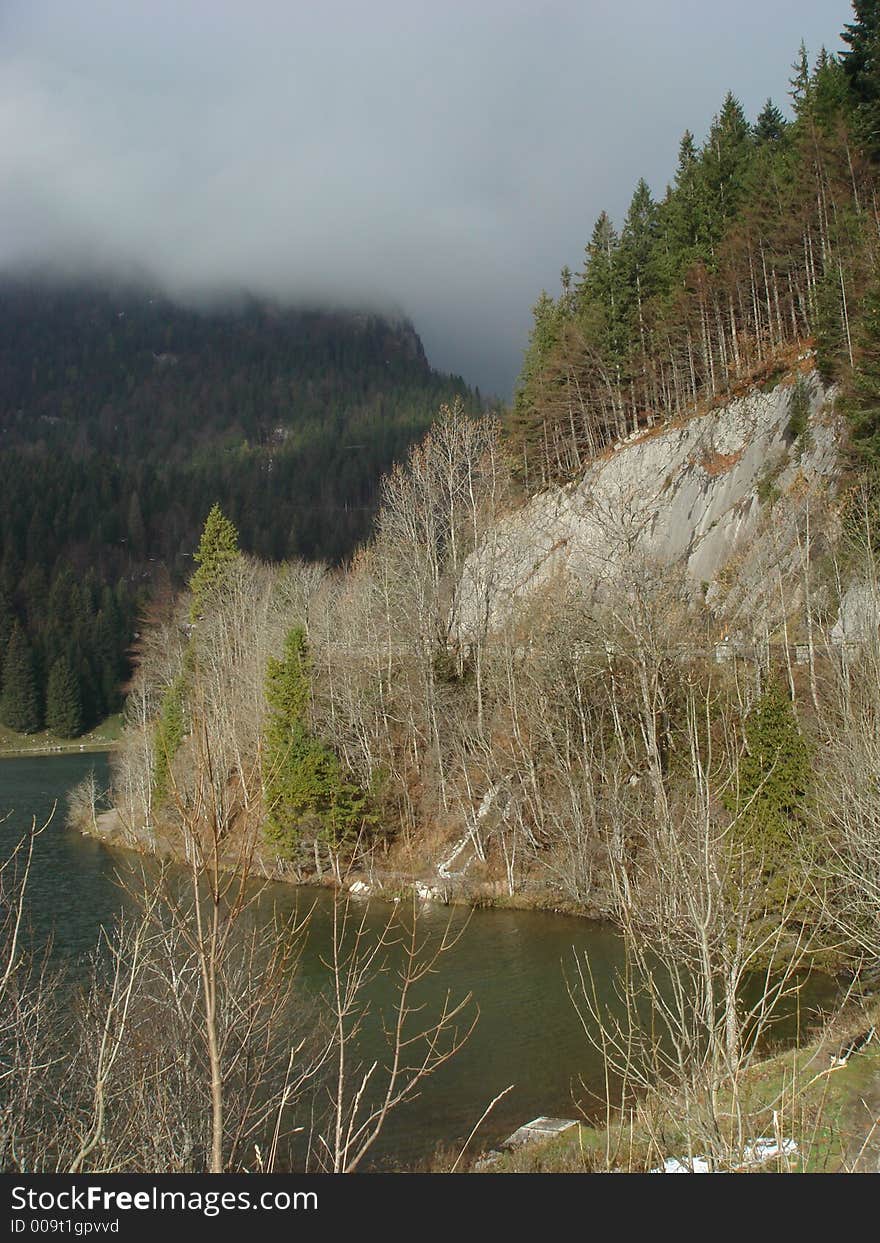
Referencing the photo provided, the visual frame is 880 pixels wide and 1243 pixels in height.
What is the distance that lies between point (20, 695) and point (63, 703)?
17.0ft

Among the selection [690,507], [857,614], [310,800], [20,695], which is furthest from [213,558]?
[20,695]

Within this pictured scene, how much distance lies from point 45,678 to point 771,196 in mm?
96002

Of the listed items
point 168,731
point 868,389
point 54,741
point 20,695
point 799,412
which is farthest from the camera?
point 20,695

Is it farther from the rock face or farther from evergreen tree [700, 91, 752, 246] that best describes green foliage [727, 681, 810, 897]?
evergreen tree [700, 91, 752, 246]

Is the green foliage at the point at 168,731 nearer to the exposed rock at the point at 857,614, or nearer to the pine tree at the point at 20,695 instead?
the exposed rock at the point at 857,614

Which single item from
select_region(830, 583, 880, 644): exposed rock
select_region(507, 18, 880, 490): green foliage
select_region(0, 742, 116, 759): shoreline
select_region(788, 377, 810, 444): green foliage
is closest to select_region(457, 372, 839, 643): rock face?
select_region(788, 377, 810, 444): green foliage

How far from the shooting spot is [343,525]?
155875mm

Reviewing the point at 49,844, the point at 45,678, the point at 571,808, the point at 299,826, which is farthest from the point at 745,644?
the point at 45,678

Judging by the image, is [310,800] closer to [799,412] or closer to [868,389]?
[868,389]

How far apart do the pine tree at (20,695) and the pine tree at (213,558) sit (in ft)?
184

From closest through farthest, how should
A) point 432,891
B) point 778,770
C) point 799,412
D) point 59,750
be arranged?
point 778,770 → point 432,891 → point 799,412 → point 59,750

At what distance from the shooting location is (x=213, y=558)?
56.4 meters

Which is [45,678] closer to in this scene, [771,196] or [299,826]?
[299,826]

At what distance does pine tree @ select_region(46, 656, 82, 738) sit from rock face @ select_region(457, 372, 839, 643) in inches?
2792
